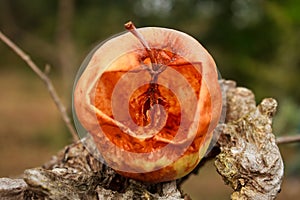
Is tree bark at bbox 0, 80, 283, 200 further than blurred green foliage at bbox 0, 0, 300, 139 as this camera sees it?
No

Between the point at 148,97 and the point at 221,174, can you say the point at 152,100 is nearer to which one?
the point at 148,97

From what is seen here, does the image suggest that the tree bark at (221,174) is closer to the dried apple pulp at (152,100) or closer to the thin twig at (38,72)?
the dried apple pulp at (152,100)

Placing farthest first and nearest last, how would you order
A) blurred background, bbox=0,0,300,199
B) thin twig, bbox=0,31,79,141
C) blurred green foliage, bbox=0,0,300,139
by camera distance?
blurred green foliage, bbox=0,0,300,139 < blurred background, bbox=0,0,300,199 < thin twig, bbox=0,31,79,141

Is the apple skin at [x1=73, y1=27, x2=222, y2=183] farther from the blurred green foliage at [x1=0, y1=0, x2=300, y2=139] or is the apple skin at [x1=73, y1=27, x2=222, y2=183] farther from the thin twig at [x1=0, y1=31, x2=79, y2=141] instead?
the blurred green foliage at [x1=0, y1=0, x2=300, y2=139]

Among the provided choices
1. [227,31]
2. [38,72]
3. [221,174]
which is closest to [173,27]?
[227,31]

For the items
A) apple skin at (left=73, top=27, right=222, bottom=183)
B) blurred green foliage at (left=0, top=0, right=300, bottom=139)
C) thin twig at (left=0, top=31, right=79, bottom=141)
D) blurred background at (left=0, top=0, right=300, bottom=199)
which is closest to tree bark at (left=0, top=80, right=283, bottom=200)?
apple skin at (left=73, top=27, right=222, bottom=183)

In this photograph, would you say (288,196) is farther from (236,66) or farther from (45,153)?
(45,153)
